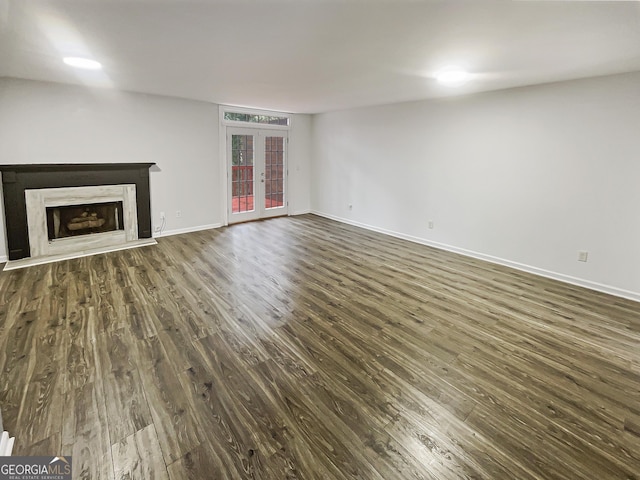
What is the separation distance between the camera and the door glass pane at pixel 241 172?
6691mm

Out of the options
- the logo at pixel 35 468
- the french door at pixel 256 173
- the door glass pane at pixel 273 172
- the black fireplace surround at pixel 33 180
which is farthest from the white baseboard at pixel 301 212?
the logo at pixel 35 468

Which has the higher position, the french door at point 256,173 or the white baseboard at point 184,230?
the french door at point 256,173

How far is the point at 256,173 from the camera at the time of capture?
7098mm

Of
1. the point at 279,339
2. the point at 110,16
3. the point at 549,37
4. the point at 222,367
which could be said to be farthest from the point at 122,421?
the point at 549,37

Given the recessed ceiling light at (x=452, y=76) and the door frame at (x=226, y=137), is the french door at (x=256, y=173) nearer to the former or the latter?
the door frame at (x=226, y=137)

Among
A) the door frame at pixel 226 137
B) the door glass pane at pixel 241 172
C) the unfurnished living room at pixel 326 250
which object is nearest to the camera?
the unfurnished living room at pixel 326 250

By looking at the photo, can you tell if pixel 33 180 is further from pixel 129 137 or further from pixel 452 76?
pixel 452 76

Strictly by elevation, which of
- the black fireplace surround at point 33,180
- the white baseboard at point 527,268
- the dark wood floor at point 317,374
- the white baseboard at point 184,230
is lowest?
the dark wood floor at point 317,374

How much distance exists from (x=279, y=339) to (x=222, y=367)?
0.53 meters

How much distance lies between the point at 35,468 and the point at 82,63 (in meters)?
3.70

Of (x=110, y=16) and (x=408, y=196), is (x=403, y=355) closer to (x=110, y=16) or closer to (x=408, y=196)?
(x=110, y=16)

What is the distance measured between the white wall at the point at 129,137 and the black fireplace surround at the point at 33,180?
0.16 metres

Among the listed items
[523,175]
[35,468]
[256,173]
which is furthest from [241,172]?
[35,468]

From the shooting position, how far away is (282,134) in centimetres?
739
